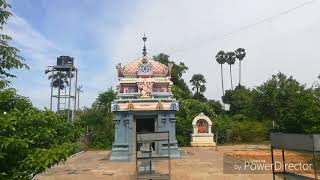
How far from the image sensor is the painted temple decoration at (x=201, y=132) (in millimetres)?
35844

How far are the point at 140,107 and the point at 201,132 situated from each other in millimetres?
14566

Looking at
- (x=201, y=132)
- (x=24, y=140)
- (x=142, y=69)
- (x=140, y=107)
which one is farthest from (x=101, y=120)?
(x=24, y=140)

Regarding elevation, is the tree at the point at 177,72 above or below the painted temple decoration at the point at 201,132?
above

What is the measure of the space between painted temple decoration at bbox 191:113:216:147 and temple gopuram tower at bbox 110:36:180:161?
11950 millimetres

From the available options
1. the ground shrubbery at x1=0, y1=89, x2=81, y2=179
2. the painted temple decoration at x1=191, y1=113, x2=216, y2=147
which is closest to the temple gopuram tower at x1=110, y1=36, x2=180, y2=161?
the painted temple decoration at x1=191, y1=113, x2=216, y2=147

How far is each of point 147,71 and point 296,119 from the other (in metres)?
13.2

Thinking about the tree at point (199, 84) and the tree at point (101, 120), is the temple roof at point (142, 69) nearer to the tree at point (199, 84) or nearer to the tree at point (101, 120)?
the tree at point (101, 120)

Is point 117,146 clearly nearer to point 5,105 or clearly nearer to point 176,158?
point 176,158

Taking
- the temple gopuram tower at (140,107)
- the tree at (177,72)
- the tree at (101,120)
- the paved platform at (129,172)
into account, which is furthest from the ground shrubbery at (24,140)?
the tree at (177,72)

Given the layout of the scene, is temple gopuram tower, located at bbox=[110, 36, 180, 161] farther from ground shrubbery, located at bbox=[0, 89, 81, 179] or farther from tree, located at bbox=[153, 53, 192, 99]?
tree, located at bbox=[153, 53, 192, 99]

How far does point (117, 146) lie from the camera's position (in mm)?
23391

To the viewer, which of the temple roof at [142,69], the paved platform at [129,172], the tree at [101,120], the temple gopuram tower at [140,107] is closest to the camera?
the paved platform at [129,172]

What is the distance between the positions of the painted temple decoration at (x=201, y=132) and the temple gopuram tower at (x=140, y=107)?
11950 millimetres

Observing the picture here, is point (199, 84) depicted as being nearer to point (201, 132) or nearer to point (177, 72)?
point (177, 72)
